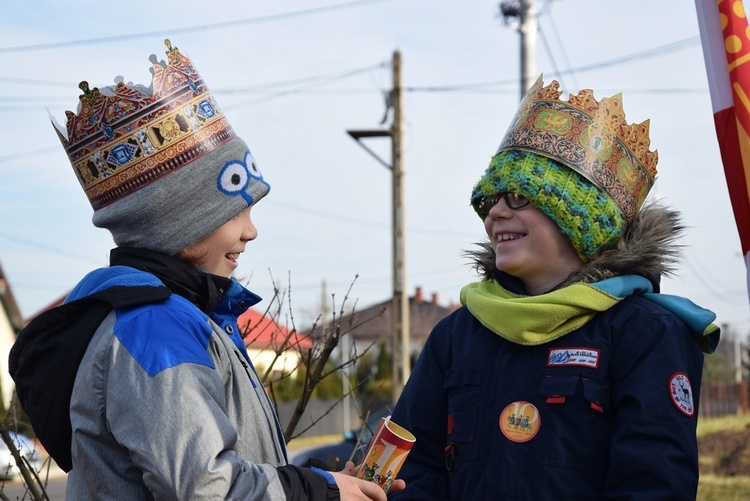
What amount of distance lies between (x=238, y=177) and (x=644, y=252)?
1171 mm

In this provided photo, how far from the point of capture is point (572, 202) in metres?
2.82

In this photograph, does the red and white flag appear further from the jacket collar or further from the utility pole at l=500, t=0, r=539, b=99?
the utility pole at l=500, t=0, r=539, b=99

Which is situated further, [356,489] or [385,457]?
[385,457]

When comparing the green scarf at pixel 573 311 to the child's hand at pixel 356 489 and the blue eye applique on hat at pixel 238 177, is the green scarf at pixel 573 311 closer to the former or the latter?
the child's hand at pixel 356 489

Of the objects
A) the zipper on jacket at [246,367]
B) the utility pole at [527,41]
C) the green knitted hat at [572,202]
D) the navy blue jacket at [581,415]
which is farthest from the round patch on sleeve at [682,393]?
the utility pole at [527,41]

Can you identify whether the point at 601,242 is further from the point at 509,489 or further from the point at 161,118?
the point at 161,118

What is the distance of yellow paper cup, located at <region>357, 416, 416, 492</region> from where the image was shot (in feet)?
7.88

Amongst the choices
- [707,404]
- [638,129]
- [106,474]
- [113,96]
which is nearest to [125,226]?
[113,96]

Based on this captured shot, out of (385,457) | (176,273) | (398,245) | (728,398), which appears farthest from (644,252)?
(728,398)

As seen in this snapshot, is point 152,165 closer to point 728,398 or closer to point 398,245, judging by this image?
point 398,245

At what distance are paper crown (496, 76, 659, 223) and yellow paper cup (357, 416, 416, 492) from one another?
3.21 feet

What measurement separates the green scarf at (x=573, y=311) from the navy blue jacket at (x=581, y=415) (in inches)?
1.3

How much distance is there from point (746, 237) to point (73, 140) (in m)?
2.02

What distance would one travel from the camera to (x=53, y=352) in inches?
87.7
